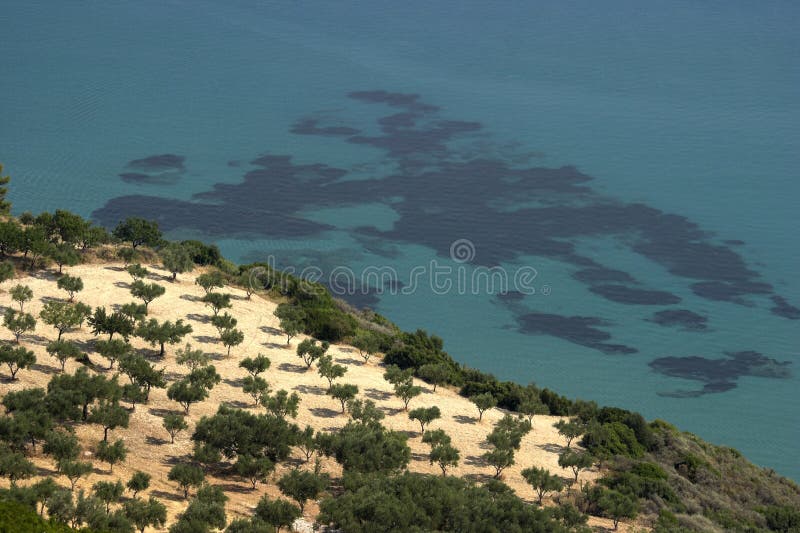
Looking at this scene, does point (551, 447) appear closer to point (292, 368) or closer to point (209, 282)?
point (292, 368)

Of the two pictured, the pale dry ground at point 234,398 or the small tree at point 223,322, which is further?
the small tree at point 223,322

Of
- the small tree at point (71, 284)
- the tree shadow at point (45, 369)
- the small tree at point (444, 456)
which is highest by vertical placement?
the small tree at point (71, 284)

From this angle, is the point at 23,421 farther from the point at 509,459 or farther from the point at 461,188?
the point at 461,188

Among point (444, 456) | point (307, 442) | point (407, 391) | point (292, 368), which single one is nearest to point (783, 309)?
point (407, 391)

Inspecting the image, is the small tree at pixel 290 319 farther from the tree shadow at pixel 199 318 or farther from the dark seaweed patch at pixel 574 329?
the dark seaweed patch at pixel 574 329

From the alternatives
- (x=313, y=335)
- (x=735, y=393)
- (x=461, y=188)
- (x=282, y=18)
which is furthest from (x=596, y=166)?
(x=282, y=18)

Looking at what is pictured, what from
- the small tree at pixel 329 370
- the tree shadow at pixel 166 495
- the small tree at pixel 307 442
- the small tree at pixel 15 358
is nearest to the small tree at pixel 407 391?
the small tree at pixel 329 370
